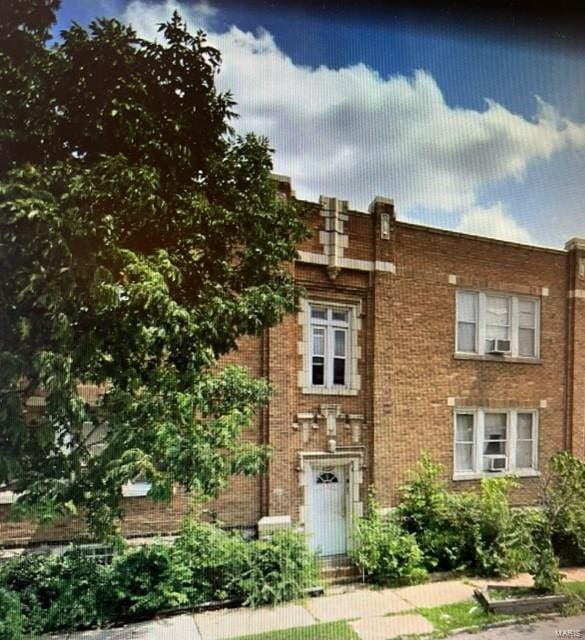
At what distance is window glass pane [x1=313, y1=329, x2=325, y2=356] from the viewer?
7.65 ft

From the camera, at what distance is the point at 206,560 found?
1.89 meters

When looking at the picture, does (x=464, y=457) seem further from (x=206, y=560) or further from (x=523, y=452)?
(x=206, y=560)

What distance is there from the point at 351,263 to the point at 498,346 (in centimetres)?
106

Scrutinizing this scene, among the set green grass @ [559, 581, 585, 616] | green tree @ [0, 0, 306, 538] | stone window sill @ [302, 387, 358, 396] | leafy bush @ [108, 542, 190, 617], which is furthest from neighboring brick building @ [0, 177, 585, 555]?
green tree @ [0, 0, 306, 538]

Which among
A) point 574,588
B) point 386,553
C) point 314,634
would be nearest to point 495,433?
point 574,588

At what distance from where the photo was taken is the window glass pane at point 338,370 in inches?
93.2

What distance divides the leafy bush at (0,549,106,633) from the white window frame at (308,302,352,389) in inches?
49.9

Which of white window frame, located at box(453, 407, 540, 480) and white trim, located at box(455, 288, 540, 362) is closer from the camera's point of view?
white window frame, located at box(453, 407, 540, 480)

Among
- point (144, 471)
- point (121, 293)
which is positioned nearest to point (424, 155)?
point (121, 293)

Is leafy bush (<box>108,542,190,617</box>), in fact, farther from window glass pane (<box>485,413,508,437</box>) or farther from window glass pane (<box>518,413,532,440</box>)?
window glass pane (<box>518,413,532,440</box>)

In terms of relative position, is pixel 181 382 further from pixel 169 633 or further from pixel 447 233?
pixel 447 233

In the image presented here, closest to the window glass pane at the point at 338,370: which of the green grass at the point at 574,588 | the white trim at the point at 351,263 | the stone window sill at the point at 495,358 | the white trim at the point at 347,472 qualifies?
the white trim at the point at 347,472

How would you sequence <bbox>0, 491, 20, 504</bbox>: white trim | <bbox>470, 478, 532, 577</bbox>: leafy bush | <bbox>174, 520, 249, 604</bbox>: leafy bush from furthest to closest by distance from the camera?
<bbox>470, 478, 532, 577</bbox>: leafy bush, <bbox>174, 520, 249, 604</bbox>: leafy bush, <bbox>0, 491, 20, 504</bbox>: white trim

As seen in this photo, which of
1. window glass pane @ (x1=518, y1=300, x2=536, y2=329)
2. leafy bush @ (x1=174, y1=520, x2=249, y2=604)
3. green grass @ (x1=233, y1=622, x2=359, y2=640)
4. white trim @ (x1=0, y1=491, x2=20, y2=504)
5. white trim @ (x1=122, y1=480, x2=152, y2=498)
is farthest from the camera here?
window glass pane @ (x1=518, y1=300, x2=536, y2=329)
